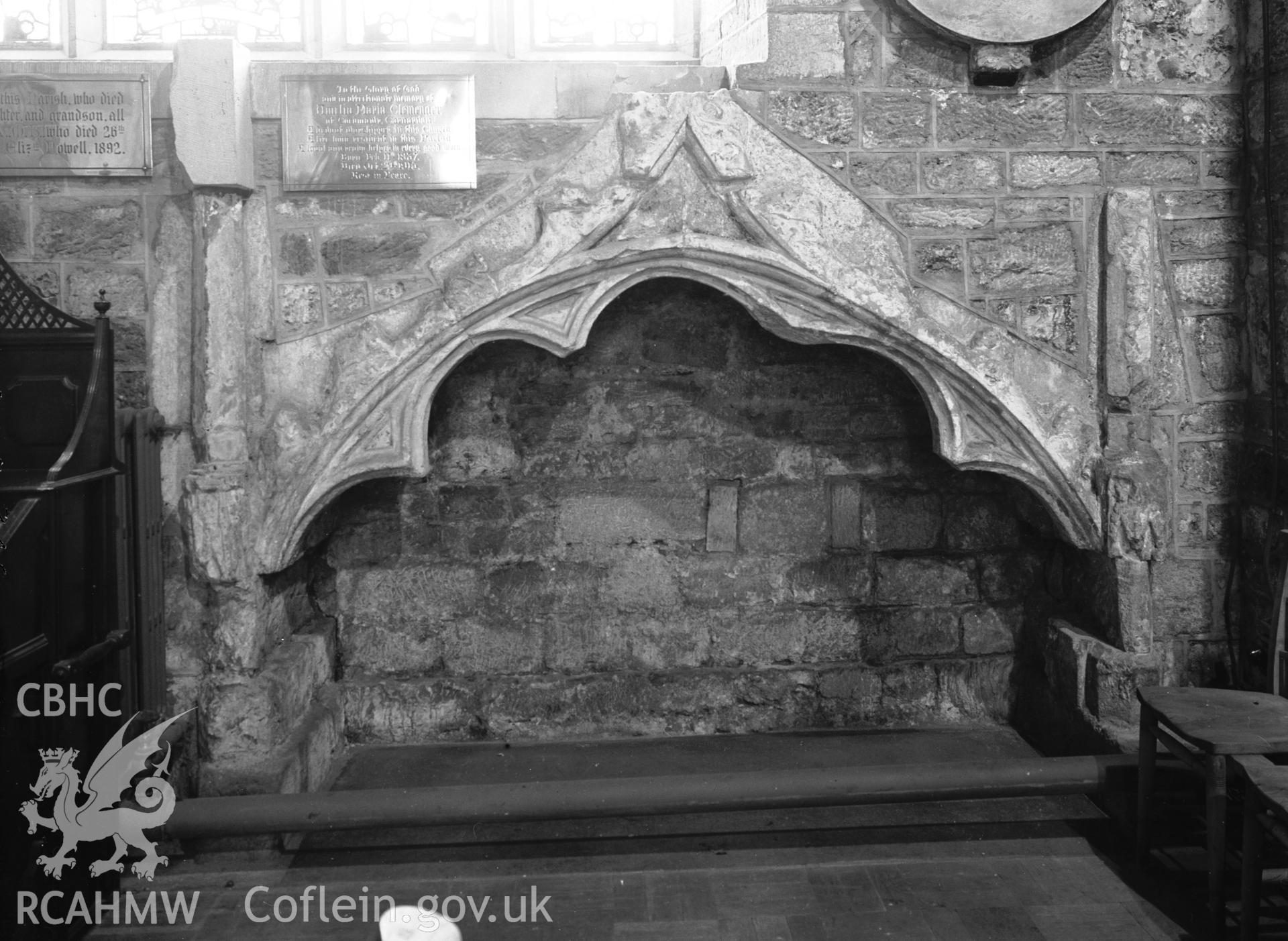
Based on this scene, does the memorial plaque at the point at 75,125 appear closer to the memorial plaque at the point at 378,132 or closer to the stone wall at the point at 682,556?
the memorial plaque at the point at 378,132

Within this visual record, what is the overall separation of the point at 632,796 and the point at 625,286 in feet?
5.30

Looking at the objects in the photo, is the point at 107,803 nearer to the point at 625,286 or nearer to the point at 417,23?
the point at 625,286

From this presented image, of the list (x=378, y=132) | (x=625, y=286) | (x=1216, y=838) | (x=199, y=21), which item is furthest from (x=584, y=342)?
(x=1216, y=838)

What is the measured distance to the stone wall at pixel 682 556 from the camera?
14.8ft

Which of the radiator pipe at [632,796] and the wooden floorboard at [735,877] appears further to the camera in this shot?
the radiator pipe at [632,796]

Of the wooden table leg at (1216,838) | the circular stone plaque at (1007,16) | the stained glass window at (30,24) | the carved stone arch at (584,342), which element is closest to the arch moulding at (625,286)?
the carved stone arch at (584,342)

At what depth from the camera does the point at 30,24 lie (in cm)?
409

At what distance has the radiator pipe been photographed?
3.31m

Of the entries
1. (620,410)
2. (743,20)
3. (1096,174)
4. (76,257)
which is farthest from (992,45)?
(76,257)

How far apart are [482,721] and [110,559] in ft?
5.42

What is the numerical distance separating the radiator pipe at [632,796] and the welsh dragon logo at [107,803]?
0.09 meters

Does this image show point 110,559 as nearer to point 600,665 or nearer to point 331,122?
point 331,122

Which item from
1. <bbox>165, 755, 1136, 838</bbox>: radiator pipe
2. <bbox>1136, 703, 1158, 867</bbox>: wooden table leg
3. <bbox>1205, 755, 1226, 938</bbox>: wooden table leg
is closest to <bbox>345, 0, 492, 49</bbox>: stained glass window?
<bbox>165, 755, 1136, 838</bbox>: radiator pipe

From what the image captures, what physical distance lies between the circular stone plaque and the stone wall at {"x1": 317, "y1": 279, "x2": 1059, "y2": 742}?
1335 millimetres
